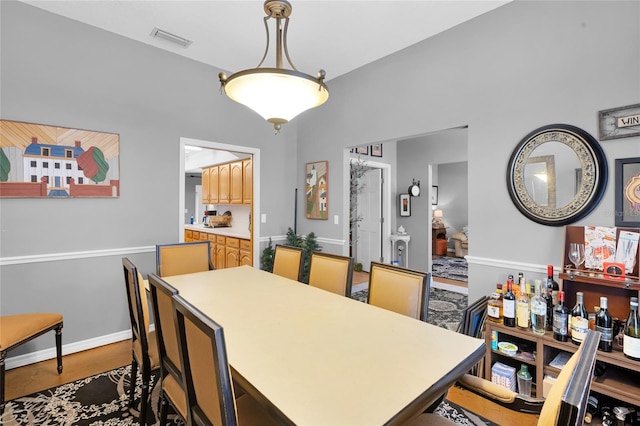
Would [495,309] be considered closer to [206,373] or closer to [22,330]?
[206,373]

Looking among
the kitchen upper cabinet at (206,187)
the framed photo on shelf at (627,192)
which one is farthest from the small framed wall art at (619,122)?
the kitchen upper cabinet at (206,187)

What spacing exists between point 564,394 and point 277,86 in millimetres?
1699

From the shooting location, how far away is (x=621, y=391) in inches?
63.7

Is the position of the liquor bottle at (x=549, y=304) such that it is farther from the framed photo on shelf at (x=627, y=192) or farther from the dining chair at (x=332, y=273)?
the dining chair at (x=332, y=273)

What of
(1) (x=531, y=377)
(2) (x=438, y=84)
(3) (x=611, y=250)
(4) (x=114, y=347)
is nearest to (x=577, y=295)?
(3) (x=611, y=250)

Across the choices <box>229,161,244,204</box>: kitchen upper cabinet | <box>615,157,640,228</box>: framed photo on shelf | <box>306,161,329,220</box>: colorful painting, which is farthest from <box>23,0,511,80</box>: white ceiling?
<box>229,161,244,204</box>: kitchen upper cabinet

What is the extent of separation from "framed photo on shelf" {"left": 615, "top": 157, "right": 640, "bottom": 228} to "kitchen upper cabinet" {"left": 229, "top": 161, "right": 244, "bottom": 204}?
4.38m

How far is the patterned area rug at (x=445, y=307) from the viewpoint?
11.1ft

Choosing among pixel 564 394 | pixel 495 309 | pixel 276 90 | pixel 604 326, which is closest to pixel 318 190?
pixel 276 90

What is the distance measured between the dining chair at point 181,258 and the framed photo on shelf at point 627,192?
3281mm

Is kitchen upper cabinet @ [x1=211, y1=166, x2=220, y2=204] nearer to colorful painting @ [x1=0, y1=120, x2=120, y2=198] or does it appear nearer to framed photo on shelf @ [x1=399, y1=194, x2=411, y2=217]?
colorful painting @ [x1=0, y1=120, x2=120, y2=198]

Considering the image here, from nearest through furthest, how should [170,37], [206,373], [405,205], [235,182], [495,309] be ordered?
[206,373] → [495,309] → [170,37] → [235,182] → [405,205]

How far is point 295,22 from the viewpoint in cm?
269

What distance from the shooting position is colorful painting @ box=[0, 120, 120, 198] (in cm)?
246
